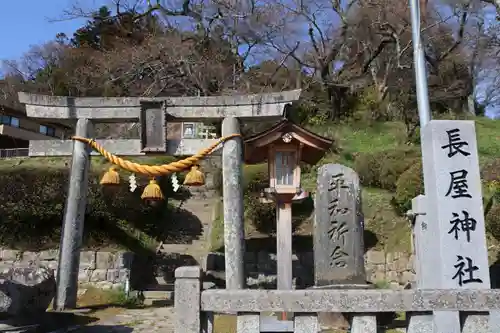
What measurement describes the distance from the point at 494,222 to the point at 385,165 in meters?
6.11

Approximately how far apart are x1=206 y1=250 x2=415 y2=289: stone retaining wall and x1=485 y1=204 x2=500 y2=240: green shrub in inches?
91.4

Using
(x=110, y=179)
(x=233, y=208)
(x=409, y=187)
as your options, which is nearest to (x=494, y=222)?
(x=409, y=187)

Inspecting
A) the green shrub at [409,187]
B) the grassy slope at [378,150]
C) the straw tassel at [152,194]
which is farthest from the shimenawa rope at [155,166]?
the green shrub at [409,187]

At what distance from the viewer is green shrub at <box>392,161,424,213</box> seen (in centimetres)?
1436

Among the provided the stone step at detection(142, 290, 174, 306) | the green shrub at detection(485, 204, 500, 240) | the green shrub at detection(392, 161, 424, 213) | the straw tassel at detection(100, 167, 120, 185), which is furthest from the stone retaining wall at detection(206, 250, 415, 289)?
the straw tassel at detection(100, 167, 120, 185)

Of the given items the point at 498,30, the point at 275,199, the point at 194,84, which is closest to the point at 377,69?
the point at 498,30

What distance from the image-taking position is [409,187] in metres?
14.6

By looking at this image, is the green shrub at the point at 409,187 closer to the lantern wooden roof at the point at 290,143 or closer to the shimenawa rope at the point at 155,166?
the lantern wooden roof at the point at 290,143

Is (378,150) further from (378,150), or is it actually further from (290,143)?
(290,143)

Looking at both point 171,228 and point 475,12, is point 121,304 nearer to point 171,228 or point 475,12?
point 171,228

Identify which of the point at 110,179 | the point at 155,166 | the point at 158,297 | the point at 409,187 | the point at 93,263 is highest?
the point at 409,187

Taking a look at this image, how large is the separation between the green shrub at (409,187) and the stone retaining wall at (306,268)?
1826mm

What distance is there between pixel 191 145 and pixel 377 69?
Result: 20.7 metres

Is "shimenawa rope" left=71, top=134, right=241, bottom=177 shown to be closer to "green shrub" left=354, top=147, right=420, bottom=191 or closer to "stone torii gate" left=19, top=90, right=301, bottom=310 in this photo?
"stone torii gate" left=19, top=90, right=301, bottom=310
